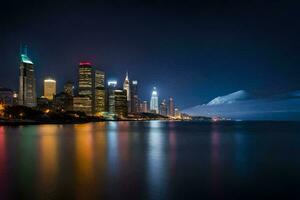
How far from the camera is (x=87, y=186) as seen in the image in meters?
20.5

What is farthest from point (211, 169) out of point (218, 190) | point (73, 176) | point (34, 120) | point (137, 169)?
point (34, 120)

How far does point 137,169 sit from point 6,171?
29.7 feet

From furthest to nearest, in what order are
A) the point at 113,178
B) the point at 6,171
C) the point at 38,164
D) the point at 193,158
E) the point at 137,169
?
the point at 193,158
the point at 38,164
the point at 137,169
the point at 6,171
the point at 113,178

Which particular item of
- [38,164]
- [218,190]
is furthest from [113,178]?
[38,164]

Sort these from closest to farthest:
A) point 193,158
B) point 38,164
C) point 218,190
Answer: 1. point 218,190
2. point 38,164
3. point 193,158

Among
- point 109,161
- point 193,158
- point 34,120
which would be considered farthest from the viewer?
point 34,120

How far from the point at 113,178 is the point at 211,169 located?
27.0ft

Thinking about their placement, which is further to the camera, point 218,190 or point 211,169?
point 211,169

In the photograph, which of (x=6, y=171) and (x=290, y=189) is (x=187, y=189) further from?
(x=6, y=171)

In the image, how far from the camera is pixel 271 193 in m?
19.0

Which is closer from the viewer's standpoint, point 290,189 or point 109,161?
point 290,189

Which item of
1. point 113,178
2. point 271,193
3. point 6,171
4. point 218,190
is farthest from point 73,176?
point 271,193

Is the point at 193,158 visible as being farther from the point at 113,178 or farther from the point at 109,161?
the point at 113,178

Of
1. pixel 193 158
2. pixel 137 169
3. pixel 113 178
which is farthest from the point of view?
pixel 193 158
